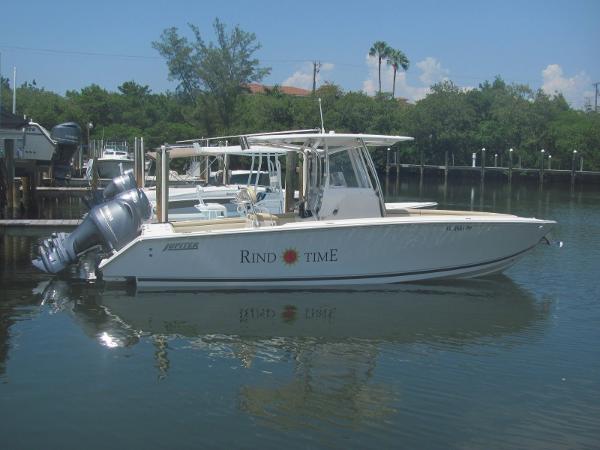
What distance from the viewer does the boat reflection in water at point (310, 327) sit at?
743cm

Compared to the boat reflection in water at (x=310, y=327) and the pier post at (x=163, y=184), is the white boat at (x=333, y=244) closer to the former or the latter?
the boat reflection in water at (x=310, y=327)

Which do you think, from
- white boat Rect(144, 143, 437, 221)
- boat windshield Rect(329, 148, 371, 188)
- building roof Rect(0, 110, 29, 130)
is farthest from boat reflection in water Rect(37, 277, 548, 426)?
building roof Rect(0, 110, 29, 130)

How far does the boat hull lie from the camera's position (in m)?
11.3

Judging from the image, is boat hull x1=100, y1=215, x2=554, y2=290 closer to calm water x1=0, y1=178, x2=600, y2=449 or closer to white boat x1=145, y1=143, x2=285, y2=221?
calm water x1=0, y1=178, x2=600, y2=449

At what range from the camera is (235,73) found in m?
61.1

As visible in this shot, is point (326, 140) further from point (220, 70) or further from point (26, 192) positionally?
point (220, 70)

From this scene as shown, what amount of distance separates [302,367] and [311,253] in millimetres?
3490

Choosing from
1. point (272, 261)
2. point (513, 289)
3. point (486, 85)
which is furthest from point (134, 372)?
point (486, 85)

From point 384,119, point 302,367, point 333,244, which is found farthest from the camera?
point 384,119

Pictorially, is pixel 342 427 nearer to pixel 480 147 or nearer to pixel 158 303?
pixel 158 303

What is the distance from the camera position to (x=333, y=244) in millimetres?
11477

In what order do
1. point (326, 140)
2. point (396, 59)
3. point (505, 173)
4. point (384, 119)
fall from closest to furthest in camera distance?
point (326, 140), point (505, 173), point (384, 119), point (396, 59)

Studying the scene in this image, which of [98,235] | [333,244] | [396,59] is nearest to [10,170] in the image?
[98,235]

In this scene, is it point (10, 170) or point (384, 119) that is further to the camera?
point (384, 119)
